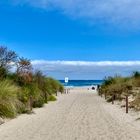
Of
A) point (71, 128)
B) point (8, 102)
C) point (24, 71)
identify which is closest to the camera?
point (71, 128)

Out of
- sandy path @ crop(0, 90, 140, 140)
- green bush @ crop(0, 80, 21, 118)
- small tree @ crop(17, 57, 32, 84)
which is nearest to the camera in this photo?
sandy path @ crop(0, 90, 140, 140)

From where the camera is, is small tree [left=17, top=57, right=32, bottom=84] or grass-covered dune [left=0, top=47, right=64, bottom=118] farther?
small tree [left=17, top=57, right=32, bottom=84]

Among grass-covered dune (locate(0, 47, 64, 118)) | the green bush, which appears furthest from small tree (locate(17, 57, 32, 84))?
the green bush

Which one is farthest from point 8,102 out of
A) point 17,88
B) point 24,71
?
point 24,71

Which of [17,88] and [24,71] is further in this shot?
[24,71]

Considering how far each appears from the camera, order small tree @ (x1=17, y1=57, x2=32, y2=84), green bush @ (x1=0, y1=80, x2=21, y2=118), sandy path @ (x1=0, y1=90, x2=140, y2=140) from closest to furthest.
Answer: sandy path @ (x1=0, y1=90, x2=140, y2=140), green bush @ (x1=0, y1=80, x2=21, y2=118), small tree @ (x1=17, y1=57, x2=32, y2=84)

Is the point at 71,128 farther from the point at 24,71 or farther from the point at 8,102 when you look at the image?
the point at 24,71

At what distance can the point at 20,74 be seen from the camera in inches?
1272

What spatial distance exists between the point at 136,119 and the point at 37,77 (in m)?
18.4

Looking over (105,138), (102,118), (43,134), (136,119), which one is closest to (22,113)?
(102,118)

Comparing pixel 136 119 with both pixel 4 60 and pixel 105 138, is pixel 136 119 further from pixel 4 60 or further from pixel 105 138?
pixel 4 60

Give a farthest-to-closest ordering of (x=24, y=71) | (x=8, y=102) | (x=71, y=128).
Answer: (x=24, y=71) → (x=8, y=102) → (x=71, y=128)

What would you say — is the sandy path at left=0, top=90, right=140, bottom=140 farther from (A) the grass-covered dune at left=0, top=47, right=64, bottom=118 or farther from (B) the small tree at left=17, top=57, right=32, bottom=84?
(B) the small tree at left=17, top=57, right=32, bottom=84

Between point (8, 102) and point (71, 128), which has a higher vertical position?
point (8, 102)
